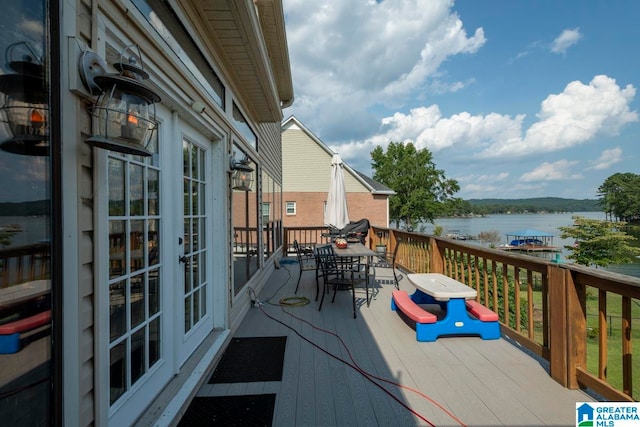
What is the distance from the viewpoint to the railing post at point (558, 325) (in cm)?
216

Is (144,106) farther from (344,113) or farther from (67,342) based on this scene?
(344,113)

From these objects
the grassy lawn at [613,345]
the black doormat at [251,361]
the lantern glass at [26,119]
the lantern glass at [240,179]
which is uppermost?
the lantern glass at [240,179]

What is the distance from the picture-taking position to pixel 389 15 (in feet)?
28.4

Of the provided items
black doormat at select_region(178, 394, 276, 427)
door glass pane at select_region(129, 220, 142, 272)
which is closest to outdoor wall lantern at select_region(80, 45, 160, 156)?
door glass pane at select_region(129, 220, 142, 272)

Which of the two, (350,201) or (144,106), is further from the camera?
(350,201)

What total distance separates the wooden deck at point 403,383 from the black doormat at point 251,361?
3.2 inches

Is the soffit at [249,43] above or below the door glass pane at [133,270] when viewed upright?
above

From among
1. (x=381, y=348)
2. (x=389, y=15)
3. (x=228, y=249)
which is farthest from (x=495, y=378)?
(x=389, y=15)

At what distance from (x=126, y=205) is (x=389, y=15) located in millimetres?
9359

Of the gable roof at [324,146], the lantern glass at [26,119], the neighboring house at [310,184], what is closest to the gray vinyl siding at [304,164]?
the neighboring house at [310,184]

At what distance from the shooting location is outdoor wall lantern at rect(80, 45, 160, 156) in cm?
108

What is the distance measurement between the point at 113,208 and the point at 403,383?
2.15 metres

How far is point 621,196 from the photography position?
39.8 m

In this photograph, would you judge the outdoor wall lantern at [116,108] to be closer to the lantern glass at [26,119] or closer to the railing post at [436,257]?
the lantern glass at [26,119]
